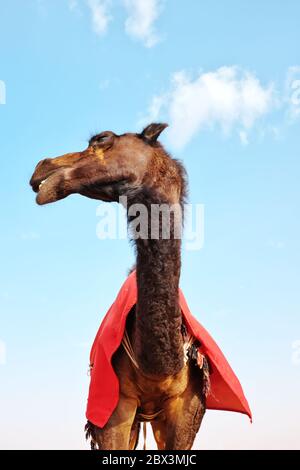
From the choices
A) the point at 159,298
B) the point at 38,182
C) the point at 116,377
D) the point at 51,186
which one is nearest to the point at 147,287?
the point at 159,298

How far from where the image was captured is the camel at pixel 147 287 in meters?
6.16

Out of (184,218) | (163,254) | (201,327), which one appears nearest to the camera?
(163,254)

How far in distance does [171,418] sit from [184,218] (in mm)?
2244

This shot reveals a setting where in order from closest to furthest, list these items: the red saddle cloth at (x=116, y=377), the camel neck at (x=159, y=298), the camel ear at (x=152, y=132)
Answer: the camel neck at (x=159, y=298), the red saddle cloth at (x=116, y=377), the camel ear at (x=152, y=132)

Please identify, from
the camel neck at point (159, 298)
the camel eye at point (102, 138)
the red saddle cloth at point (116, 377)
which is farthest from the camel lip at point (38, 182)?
the red saddle cloth at point (116, 377)

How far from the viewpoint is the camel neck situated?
612 cm

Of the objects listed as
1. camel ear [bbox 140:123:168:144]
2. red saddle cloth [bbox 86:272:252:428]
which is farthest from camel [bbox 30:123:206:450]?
red saddle cloth [bbox 86:272:252:428]

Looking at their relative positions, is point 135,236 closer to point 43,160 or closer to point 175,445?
point 43,160

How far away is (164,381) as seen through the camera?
6453 mm

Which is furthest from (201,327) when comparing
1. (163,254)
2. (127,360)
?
(163,254)

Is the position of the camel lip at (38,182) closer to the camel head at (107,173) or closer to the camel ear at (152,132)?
the camel head at (107,173)

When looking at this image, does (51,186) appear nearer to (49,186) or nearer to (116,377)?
(49,186)

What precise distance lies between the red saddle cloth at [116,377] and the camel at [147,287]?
11cm

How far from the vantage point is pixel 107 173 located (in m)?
6.47
